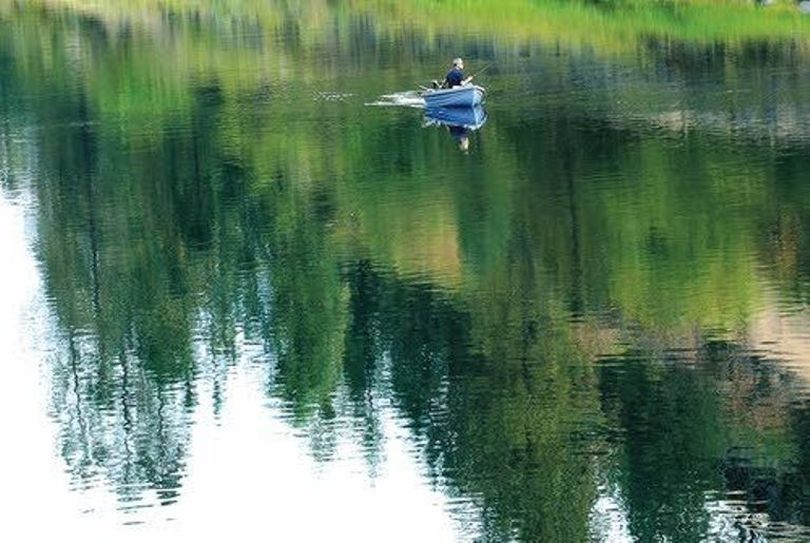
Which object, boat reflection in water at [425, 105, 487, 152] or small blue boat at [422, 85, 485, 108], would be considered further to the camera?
small blue boat at [422, 85, 485, 108]

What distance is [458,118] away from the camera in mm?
68250

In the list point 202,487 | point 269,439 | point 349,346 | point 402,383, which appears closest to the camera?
point 202,487

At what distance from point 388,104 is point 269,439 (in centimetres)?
3969

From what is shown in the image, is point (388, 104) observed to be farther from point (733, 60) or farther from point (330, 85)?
point (733, 60)

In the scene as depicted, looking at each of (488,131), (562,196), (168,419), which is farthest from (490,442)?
(488,131)

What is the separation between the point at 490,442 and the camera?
3338cm

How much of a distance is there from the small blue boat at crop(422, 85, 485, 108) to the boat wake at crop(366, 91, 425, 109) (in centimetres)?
244

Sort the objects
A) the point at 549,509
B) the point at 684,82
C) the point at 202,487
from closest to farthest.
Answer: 1. the point at 549,509
2. the point at 202,487
3. the point at 684,82

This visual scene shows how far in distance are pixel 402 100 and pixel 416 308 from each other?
31.1m

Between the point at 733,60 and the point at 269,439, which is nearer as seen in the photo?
the point at 269,439

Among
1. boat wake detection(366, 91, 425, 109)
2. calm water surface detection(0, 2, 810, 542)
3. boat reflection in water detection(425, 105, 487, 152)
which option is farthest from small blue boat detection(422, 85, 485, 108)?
boat wake detection(366, 91, 425, 109)

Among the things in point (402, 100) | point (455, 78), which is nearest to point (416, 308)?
point (455, 78)

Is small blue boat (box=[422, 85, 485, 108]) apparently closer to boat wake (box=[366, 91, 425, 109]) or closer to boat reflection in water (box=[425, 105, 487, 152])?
boat reflection in water (box=[425, 105, 487, 152])

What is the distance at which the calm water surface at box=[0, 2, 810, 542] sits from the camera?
31.2m
